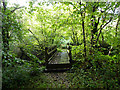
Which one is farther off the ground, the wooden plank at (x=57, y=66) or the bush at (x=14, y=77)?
the bush at (x=14, y=77)

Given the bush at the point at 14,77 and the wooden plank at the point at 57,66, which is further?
the wooden plank at the point at 57,66

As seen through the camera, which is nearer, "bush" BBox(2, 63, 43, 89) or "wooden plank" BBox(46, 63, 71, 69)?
"bush" BBox(2, 63, 43, 89)

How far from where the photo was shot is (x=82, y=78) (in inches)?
117

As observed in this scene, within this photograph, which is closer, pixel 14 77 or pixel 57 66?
pixel 14 77

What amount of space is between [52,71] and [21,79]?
5.69 ft

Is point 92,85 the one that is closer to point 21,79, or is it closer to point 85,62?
point 85,62

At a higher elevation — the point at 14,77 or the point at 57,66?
the point at 14,77

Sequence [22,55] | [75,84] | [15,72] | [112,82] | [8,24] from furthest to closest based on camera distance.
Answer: [22,55] < [75,84] < [15,72] < [112,82] < [8,24]

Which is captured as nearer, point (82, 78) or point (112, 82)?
point (112, 82)

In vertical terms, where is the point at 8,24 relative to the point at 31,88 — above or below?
above

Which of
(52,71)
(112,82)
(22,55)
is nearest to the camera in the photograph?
(112,82)

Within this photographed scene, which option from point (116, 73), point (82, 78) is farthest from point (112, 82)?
point (82, 78)

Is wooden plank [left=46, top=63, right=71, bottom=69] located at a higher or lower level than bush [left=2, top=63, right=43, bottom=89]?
lower

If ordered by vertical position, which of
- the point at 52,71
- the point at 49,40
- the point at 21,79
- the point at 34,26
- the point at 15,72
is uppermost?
the point at 34,26
